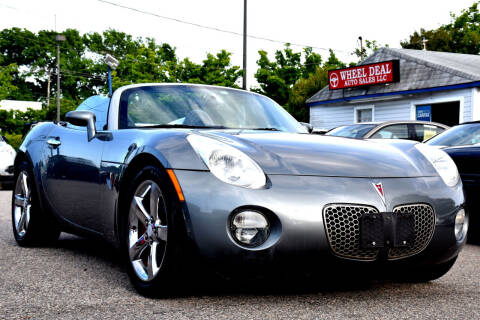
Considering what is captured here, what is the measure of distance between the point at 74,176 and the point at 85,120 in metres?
0.41

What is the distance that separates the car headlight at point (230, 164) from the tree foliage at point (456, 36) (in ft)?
146

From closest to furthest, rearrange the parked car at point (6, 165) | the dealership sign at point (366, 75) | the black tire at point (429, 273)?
the black tire at point (429, 273) → the parked car at point (6, 165) → the dealership sign at point (366, 75)

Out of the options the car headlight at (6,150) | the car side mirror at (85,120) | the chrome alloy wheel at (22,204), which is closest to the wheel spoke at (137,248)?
the car side mirror at (85,120)

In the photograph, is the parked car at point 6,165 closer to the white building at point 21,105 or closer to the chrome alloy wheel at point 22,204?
the chrome alloy wheel at point 22,204

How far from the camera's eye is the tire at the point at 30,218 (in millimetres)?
4926

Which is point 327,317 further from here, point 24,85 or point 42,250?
point 24,85

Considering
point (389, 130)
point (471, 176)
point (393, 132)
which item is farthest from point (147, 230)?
point (393, 132)

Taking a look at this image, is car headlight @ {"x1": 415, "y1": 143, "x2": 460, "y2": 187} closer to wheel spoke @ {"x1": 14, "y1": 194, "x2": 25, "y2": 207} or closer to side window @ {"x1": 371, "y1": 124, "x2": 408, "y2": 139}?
wheel spoke @ {"x1": 14, "y1": 194, "x2": 25, "y2": 207}

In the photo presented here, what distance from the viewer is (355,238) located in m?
2.93

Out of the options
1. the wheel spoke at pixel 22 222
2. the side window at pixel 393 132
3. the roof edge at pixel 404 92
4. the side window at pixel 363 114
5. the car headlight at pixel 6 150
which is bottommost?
the wheel spoke at pixel 22 222

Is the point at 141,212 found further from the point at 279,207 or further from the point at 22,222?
the point at 22,222

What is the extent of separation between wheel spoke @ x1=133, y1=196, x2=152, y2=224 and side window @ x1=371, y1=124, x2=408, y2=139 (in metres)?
7.35

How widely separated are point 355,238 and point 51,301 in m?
1.63

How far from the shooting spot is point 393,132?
10.6m
